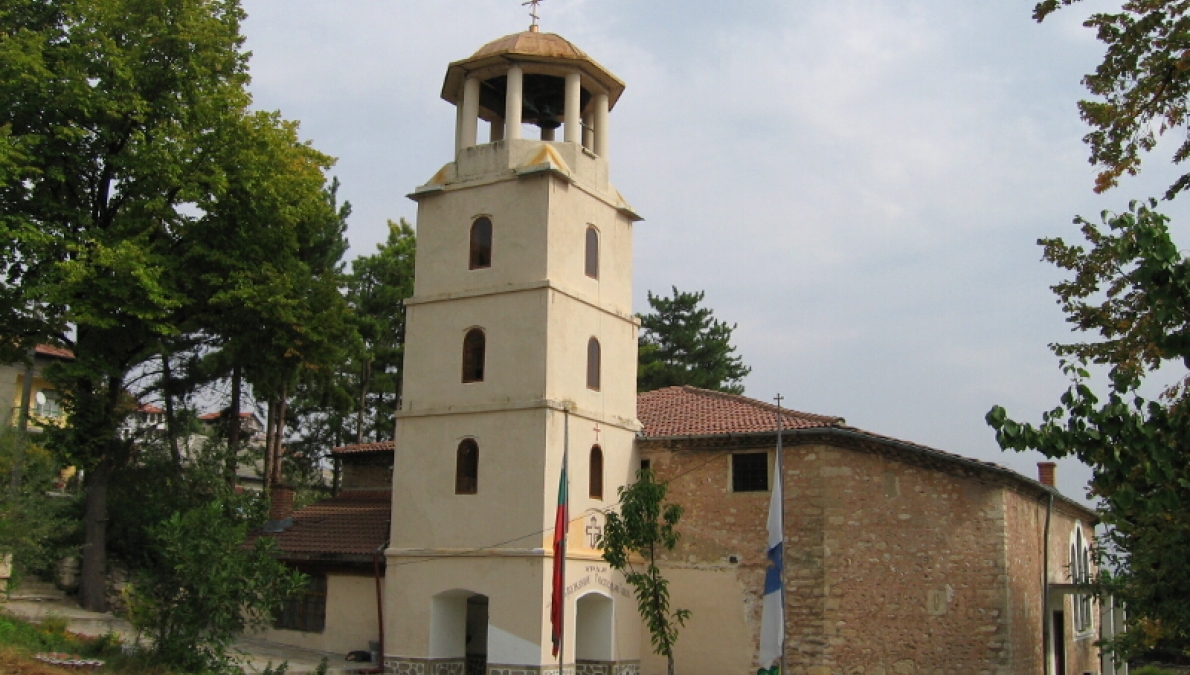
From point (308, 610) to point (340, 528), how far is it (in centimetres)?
180

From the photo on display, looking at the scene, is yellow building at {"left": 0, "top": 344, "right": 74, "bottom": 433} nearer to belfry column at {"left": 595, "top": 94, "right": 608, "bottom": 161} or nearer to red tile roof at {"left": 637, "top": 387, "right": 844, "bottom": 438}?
belfry column at {"left": 595, "top": 94, "right": 608, "bottom": 161}

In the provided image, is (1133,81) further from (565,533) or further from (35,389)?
(35,389)

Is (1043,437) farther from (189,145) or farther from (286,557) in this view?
(189,145)

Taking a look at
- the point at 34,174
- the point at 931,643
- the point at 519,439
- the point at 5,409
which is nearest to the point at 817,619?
the point at 931,643

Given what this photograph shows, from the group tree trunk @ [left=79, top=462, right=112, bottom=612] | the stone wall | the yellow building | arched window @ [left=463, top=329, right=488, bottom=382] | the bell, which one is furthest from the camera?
the yellow building

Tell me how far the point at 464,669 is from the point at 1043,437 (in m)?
16.3

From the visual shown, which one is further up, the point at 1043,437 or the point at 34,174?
the point at 34,174

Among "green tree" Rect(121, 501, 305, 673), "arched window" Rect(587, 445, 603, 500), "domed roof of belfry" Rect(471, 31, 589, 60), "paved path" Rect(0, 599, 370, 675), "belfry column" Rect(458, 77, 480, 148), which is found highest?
"domed roof of belfry" Rect(471, 31, 589, 60)

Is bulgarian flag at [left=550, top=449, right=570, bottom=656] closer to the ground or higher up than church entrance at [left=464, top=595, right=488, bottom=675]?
higher up

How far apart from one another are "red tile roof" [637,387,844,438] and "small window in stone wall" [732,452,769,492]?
575mm

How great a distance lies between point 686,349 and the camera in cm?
4222

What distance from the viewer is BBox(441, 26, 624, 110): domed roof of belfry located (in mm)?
22250

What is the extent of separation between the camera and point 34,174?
22.5m

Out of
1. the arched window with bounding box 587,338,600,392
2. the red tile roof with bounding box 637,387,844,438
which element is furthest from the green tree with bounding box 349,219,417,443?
→ the arched window with bounding box 587,338,600,392
